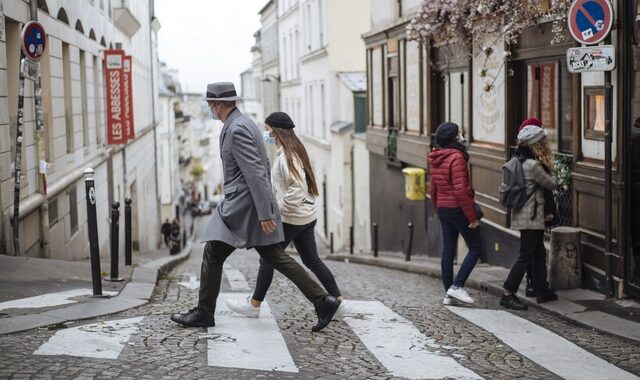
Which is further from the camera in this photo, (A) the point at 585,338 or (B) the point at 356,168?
(B) the point at 356,168

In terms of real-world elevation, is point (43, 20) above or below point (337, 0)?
below

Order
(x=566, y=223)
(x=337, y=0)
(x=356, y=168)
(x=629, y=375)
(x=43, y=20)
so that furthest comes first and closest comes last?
(x=337, y=0) < (x=356, y=168) < (x=43, y=20) < (x=566, y=223) < (x=629, y=375)

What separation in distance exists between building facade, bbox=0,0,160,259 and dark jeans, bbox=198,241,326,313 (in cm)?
A: 422

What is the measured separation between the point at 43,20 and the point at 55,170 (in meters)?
2.38

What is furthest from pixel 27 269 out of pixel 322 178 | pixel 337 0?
pixel 322 178

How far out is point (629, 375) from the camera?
6383 mm

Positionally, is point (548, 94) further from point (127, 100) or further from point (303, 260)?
point (127, 100)

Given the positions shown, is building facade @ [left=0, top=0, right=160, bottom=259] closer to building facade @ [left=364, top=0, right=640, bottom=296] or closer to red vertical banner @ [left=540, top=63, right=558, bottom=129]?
building facade @ [left=364, top=0, right=640, bottom=296]

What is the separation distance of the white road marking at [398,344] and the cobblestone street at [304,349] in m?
0.07

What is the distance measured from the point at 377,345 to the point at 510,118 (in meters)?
6.27

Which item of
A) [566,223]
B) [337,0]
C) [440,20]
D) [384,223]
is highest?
[337,0]

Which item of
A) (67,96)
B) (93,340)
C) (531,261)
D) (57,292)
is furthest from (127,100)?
(93,340)

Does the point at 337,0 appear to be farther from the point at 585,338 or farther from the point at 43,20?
the point at 585,338

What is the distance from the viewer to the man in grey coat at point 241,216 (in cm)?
693
